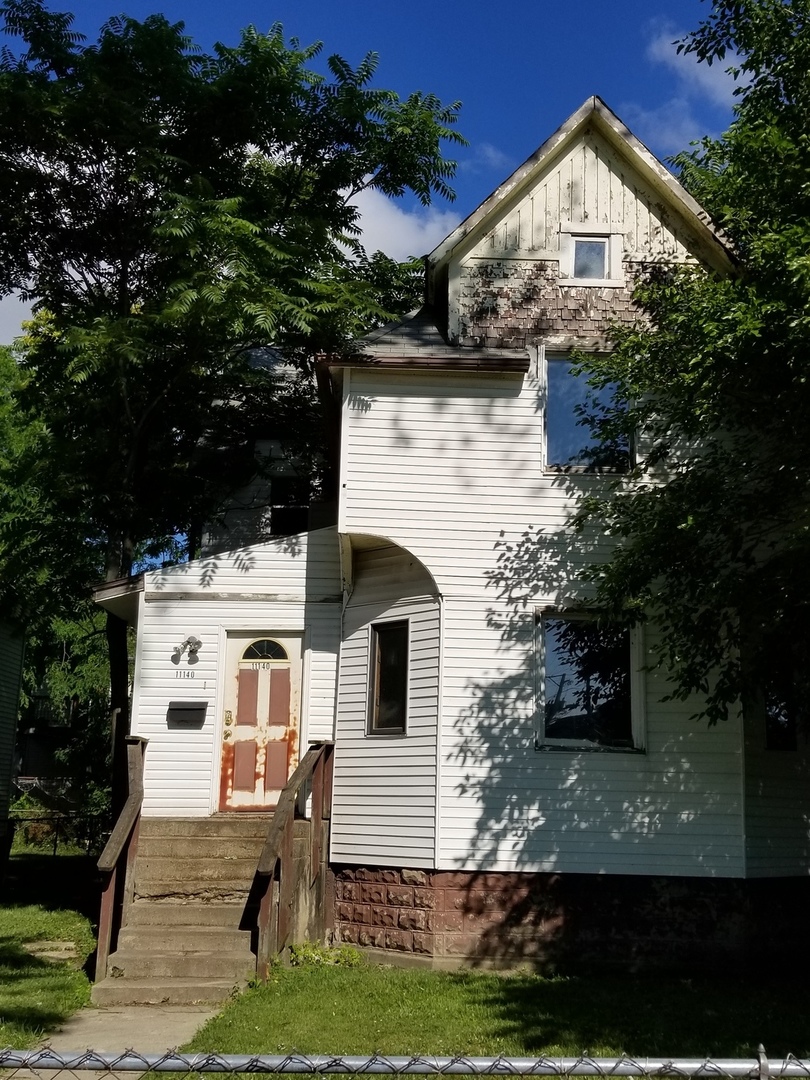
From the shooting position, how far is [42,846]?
31.3 m

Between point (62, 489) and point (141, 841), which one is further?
point (62, 489)

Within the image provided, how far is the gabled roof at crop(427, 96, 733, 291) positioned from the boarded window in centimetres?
454

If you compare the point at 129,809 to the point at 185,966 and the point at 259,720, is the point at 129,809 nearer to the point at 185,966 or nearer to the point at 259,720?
the point at 185,966

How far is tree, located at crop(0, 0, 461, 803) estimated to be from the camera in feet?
50.2

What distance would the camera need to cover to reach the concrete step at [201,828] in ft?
39.4

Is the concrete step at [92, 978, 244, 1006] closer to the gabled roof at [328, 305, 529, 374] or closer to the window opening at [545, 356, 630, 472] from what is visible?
the window opening at [545, 356, 630, 472]

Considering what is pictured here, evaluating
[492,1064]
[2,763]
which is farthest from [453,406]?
[2,763]

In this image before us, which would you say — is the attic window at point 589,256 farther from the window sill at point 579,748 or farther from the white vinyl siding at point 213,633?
the window sill at point 579,748

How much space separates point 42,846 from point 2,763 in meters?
8.99

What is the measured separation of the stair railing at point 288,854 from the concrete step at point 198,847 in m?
0.66

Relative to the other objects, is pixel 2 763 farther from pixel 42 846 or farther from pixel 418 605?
pixel 418 605

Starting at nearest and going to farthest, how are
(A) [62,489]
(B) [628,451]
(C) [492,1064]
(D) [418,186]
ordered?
(C) [492,1064] < (B) [628,451] < (A) [62,489] < (D) [418,186]

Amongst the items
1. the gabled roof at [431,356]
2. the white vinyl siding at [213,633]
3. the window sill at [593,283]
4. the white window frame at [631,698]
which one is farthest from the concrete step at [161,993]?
the window sill at [593,283]

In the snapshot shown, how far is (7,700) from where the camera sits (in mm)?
24000
